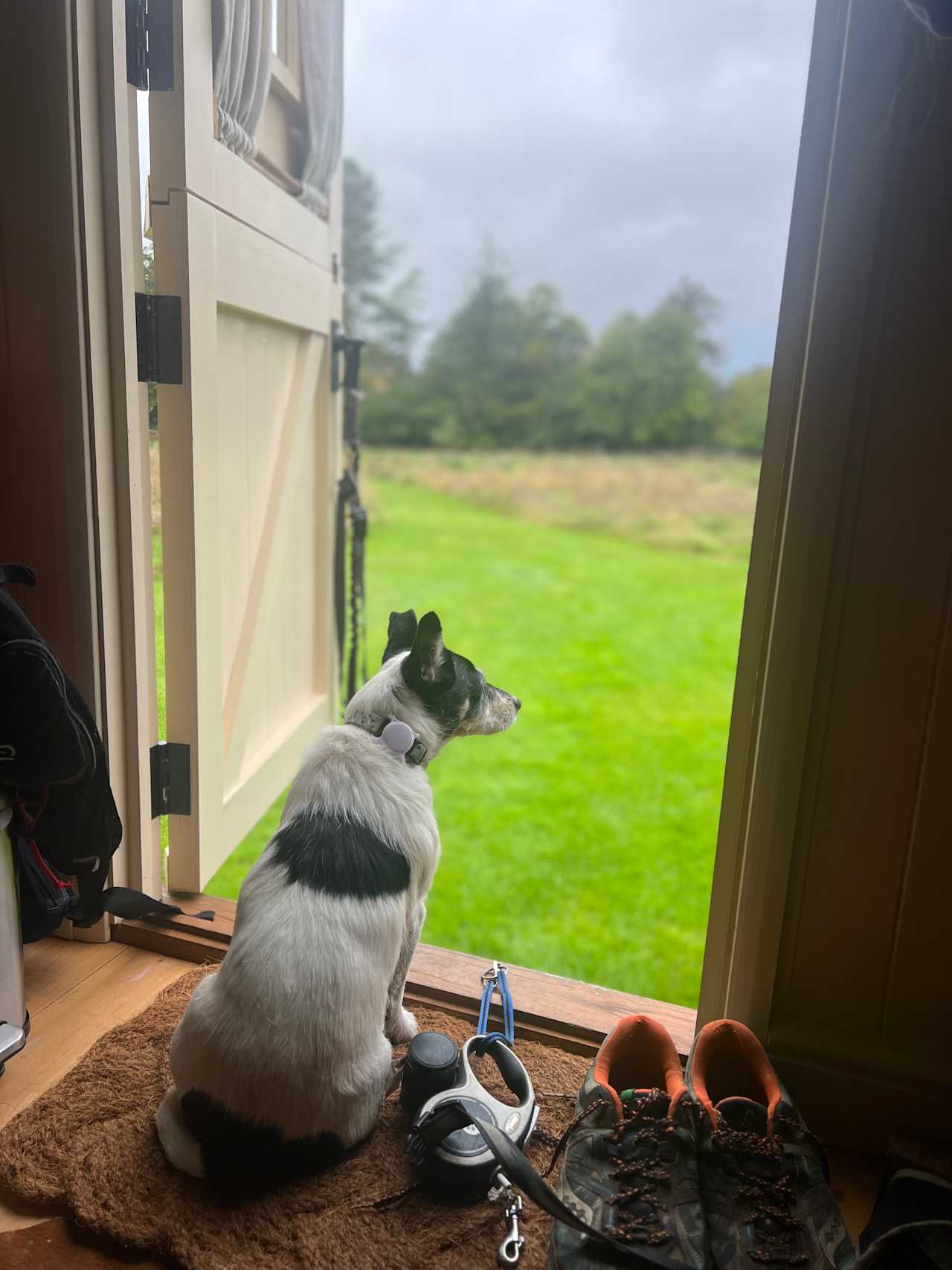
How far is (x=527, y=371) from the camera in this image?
10484 mm

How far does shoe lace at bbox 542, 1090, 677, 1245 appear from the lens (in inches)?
38.7

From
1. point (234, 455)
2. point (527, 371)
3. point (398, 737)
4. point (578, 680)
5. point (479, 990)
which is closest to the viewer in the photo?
point (398, 737)

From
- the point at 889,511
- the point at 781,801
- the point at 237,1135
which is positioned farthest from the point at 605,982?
the point at 889,511

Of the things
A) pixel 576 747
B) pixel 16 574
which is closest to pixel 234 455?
pixel 16 574

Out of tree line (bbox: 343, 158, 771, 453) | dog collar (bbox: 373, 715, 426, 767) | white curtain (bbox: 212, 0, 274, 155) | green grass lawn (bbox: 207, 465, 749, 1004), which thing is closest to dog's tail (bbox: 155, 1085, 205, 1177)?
dog collar (bbox: 373, 715, 426, 767)

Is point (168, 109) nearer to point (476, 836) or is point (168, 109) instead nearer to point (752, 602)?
point (752, 602)

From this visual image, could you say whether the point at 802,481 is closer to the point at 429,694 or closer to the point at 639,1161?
the point at 429,694

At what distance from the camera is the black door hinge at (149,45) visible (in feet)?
4.64

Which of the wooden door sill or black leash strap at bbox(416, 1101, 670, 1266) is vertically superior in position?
black leash strap at bbox(416, 1101, 670, 1266)

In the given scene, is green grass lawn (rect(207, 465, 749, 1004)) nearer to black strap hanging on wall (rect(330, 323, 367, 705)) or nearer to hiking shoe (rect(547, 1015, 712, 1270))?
black strap hanging on wall (rect(330, 323, 367, 705))

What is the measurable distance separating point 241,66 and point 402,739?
1546 millimetres

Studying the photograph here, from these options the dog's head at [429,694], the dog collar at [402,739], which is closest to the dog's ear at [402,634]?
the dog's head at [429,694]

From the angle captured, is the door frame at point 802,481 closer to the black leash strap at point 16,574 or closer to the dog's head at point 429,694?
the dog's head at point 429,694

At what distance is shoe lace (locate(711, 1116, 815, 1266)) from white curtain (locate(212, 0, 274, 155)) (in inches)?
82.4
